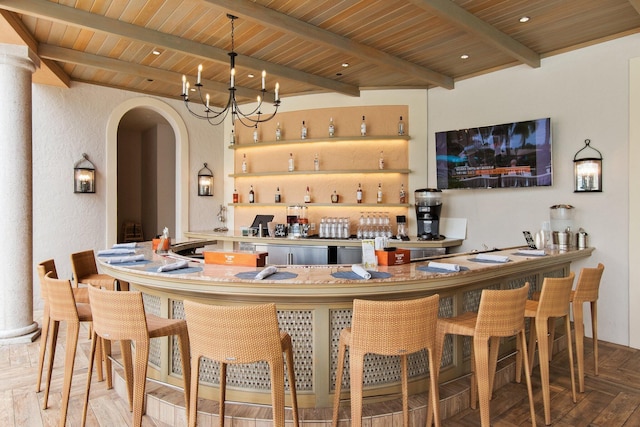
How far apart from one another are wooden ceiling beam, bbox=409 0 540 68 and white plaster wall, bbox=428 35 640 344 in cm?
37

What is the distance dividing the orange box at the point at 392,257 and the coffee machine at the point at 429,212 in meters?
2.34

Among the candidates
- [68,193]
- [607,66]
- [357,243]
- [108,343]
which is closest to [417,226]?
[357,243]

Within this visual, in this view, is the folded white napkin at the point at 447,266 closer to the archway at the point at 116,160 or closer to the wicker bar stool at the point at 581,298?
the wicker bar stool at the point at 581,298

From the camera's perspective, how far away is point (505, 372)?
3.20 metres

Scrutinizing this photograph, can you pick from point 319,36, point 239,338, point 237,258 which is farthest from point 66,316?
point 319,36

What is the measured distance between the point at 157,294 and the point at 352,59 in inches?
136

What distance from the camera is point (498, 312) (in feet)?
7.63

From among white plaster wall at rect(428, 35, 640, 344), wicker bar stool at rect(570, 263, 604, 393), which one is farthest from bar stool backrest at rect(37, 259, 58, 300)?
white plaster wall at rect(428, 35, 640, 344)

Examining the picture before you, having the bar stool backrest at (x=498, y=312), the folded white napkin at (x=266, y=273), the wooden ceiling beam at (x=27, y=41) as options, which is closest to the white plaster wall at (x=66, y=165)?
the wooden ceiling beam at (x=27, y=41)

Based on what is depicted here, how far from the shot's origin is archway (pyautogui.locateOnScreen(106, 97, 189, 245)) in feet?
19.3

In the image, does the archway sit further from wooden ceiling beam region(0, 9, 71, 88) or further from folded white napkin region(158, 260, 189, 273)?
folded white napkin region(158, 260, 189, 273)

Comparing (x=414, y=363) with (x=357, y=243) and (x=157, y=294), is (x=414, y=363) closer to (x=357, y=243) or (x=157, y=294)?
(x=157, y=294)

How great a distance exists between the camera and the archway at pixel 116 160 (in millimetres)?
5871

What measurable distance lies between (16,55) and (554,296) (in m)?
5.27
